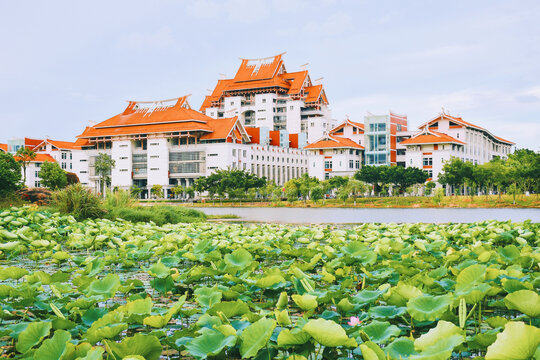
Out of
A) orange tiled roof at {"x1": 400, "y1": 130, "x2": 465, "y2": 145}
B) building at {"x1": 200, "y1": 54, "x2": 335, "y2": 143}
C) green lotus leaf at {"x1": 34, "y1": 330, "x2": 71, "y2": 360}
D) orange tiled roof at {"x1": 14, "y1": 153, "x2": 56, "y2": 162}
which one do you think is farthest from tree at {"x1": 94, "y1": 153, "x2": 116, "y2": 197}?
green lotus leaf at {"x1": 34, "y1": 330, "x2": 71, "y2": 360}

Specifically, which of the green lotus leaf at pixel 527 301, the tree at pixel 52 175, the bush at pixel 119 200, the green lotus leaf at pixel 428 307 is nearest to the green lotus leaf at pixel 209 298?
the green lotus leaf at pixel 428 307

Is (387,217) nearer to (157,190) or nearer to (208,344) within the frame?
(208,344)

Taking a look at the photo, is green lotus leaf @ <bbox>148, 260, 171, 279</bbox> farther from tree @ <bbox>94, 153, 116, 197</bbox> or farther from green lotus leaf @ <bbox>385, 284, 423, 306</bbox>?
tree @ <bbox>94, 153, 116, 197</bbox>

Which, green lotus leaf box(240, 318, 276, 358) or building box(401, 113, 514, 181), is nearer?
green lotus leaf box(240, 318, 276, 358)

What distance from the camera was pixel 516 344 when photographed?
60.9 inches

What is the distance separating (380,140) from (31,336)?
6147 cm

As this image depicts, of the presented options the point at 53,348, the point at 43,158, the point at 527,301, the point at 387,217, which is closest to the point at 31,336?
the point at 53,348

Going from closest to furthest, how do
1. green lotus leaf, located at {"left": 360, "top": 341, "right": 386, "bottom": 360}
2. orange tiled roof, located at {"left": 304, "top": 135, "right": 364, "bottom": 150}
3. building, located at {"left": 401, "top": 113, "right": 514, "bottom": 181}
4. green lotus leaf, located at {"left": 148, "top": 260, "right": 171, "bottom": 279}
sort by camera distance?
green lotus leaf, located at {"left": 360, "top": 341, "right": 386, "bottom": 360}
green lotus leaf, located at {"left": 148, "top": 260, "right": 171, "bottom": 279}
building, located at {"left": 401, "top": 113, "right": 514, "bottom": 181}
orange tiled roof, located at {"left": 304, "top": 135, "right": 364, "bottom": 150}

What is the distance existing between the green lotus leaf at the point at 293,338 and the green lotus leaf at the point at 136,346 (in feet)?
1.59

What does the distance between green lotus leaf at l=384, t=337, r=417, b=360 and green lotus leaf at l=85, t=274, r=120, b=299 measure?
68.9 inches

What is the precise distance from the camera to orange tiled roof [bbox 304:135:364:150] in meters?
60.6

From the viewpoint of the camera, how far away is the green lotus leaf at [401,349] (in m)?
1.94

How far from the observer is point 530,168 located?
39.2 meters

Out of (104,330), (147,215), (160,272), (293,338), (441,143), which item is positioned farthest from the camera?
(441,143)
